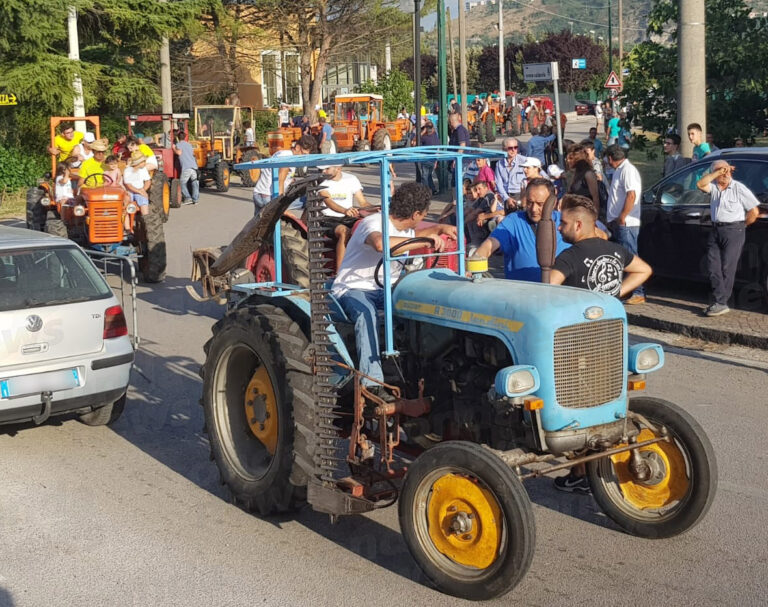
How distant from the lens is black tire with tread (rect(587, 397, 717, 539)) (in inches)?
217

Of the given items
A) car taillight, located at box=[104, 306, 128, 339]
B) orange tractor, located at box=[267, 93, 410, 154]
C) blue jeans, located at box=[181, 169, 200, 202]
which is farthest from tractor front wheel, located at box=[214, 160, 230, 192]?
car taillight, located at box=[104, 306, 128, 339]

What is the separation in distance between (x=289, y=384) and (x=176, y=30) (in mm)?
27690

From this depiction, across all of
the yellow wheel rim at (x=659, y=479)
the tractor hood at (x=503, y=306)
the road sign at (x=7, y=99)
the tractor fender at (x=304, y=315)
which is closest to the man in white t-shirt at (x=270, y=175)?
the tractor fender at (x=304, y=315)

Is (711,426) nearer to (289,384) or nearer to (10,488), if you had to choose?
(289,384)

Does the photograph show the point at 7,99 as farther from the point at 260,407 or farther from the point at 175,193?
the point at 260,407

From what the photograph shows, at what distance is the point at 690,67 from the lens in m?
14.2

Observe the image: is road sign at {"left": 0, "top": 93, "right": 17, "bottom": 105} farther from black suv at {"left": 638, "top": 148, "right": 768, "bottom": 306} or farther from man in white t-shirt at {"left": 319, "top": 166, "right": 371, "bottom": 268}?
black suv at {"left": 638, "top": 148, "right": 768, "bottom": 306}

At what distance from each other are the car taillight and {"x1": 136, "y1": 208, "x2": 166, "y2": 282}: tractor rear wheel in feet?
23.0

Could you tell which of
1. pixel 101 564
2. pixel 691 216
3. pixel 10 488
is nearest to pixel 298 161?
pixel 101 564

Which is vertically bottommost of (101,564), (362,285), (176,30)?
(101,564)

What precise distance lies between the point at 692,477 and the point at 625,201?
6843 mm

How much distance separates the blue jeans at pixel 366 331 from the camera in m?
5.82

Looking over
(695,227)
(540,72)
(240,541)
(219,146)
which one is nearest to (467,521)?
(240,541)

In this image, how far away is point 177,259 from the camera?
1730 cm
